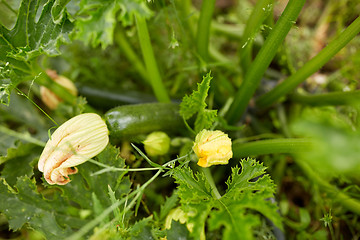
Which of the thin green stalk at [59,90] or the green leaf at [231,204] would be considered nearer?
the green leaf at [231,204]

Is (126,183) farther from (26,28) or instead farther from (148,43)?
(26,28)

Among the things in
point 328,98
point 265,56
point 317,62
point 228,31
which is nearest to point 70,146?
point 265,56

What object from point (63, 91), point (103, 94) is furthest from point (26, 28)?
point (103, 94)

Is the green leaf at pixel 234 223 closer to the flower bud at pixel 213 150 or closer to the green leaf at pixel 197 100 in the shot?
the flower bud at pixel 213 150

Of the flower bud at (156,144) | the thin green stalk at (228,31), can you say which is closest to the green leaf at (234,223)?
the flower bud at (156,144)

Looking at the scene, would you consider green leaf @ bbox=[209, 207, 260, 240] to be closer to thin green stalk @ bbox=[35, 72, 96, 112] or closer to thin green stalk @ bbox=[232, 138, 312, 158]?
thin green stalk @ bbox=[232, 138, 312, 158]

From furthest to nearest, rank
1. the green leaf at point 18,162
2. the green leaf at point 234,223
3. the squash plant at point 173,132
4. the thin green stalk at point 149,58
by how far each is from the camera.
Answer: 1. the green leaf at point 18,162
2. the thin green stalk at point 149,58
3. the squash plant at point 173,132
4. the green leaf at point 234,223
